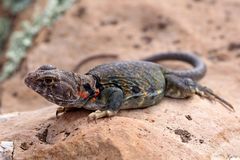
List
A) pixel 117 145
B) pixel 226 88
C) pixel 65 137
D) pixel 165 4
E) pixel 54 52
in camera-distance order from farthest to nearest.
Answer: pixel 165 4 → pixel 54 52 → pixel 226 88 → pixel 65 137 → pixel 117 145

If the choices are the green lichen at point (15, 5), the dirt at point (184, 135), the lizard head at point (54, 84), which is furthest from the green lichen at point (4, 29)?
the dirt at point (184, 135)

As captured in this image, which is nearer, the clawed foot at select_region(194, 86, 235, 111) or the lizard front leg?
the lizard front leg

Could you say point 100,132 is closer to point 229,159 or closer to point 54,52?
point 229,159

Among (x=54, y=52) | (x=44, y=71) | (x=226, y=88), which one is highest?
(x=44, y=71)

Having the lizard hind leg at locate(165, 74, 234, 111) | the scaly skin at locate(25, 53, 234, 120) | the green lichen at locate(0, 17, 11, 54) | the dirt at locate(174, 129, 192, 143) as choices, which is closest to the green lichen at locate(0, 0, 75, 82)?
the green lichen at locate(0, 17, 11, 54)

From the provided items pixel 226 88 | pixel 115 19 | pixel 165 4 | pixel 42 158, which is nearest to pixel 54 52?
pixel 115 19

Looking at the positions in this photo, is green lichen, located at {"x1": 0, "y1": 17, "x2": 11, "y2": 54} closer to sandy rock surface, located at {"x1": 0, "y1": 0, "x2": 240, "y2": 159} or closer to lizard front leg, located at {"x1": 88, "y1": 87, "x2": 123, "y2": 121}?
sandy rock surface, located at {"x1": 0, "y1": 0, "x2": 240, "y2": 159}
